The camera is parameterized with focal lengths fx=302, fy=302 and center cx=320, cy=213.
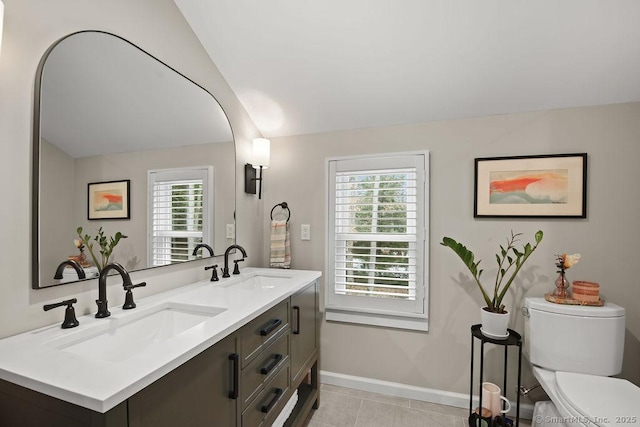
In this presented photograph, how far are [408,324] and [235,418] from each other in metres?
1.40

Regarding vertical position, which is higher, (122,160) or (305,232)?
(122,160)

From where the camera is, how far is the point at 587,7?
143 centimetres

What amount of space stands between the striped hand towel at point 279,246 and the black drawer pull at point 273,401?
0.95 m

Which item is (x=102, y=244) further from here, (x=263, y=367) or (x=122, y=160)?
(x=263, y=367)

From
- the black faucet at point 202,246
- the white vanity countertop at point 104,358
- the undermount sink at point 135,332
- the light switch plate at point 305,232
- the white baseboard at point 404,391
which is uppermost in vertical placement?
the light switch plate at point 305,232

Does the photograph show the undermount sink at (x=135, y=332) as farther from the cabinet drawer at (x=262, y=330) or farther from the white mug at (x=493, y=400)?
the white mug at (x=493, y=400)

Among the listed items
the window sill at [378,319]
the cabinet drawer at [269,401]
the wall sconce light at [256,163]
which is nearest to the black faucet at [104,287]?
the cabinet drawer at [269,401]

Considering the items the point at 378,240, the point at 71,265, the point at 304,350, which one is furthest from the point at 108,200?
the point at 378,240

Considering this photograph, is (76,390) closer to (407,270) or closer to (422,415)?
(407,270)

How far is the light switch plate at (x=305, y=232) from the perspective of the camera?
242cm

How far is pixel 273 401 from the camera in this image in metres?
1.45

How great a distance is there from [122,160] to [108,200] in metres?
0.21

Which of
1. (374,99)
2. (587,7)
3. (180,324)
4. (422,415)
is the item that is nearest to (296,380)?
(180,324)

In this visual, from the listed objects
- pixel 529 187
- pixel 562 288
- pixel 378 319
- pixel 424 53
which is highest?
pixel 424 53
